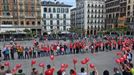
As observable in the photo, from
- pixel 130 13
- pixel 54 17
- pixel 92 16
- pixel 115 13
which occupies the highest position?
pixel 115 13

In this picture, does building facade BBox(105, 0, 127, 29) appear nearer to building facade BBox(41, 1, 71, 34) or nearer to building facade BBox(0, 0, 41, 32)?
building facade BBox(41, 1, 71, 34)

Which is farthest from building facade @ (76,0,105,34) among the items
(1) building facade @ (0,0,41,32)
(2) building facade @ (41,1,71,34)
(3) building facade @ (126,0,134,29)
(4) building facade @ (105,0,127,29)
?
(1) building facade @ (0,0,41,32)

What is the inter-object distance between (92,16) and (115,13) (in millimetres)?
11397

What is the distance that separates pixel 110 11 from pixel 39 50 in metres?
76.4

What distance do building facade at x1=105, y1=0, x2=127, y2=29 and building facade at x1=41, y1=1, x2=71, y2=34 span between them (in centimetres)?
1862

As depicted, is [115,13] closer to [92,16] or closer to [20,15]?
[92,16]

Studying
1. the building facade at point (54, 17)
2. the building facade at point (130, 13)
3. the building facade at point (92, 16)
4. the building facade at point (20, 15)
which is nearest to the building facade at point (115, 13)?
the building facade at point (130, 13)

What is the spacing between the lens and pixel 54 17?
300 feet

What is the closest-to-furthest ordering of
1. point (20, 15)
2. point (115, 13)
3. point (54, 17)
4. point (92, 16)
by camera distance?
point (20, 15) → point (54, 17) → point (115, 13) → point (92, 16)

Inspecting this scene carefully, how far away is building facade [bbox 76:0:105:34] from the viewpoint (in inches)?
4122

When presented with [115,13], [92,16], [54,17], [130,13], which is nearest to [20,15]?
[54,17]

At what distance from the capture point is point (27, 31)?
74.7 m

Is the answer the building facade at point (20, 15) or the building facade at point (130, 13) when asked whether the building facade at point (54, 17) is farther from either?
the building facade at point (130, 13)

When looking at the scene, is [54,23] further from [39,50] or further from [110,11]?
[39,50]
